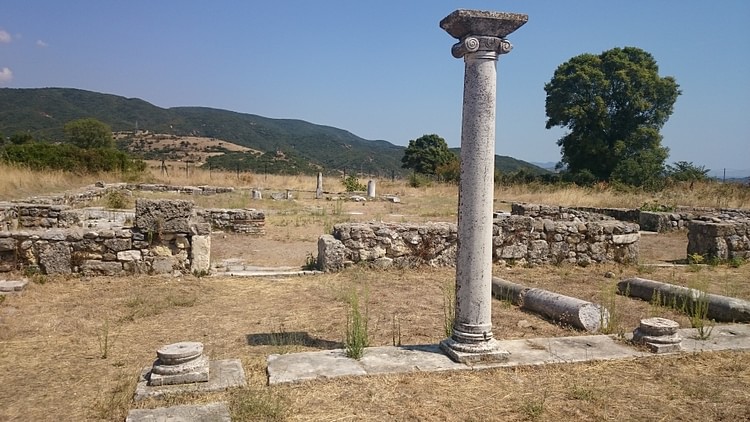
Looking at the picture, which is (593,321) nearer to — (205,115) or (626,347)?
(626,347)

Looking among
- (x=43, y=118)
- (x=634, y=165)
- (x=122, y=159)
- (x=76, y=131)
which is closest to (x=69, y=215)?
(x=122, y=159)

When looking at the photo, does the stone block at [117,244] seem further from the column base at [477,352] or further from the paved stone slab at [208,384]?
the column base at [477,352]

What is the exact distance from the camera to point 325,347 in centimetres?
587

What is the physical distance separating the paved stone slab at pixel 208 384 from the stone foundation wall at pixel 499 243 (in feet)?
17.7

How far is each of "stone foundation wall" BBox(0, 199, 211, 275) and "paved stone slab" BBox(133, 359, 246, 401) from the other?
4.63 m

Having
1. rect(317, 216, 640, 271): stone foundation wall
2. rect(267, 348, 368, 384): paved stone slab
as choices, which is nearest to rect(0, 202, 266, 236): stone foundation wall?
rect(317, 216, 640, 271): stone foundation wall

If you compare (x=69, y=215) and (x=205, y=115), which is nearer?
(x=69, y=215)

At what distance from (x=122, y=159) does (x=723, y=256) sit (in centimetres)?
3224

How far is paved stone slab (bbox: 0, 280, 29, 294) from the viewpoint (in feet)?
25.2

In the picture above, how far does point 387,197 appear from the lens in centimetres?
2928

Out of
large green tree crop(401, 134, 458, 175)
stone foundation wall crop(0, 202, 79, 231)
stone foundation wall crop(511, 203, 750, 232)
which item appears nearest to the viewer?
stone foundation wall crop(0, 202, 79, 231)

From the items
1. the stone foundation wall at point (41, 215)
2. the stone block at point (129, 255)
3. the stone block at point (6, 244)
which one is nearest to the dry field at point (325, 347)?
the stone block at point (129, 255)

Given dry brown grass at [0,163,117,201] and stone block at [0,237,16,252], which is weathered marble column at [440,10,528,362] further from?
dry brown grass at [0,163,117,201]

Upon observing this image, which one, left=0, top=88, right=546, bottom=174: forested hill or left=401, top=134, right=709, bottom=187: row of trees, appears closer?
left=401, top=134, right=709, bottom=187: row of trees
